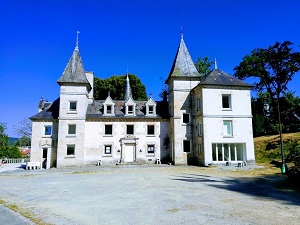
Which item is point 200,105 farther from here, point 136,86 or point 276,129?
point 136,86

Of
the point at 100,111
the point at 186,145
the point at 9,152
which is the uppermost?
the point at 100,111

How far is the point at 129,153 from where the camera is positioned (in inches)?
1138

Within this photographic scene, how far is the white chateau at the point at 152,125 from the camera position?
86.2 feet

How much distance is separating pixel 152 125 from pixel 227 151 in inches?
380

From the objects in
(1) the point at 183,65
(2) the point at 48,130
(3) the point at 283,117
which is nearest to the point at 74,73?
(2) the point at 48,130

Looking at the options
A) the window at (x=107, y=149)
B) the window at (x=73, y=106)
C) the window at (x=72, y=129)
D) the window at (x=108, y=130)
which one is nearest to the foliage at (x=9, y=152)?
the window at (x=72, y=129)

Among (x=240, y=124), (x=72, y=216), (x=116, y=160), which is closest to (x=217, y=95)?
(x=240, y=124)

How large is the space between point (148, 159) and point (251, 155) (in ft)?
39.4

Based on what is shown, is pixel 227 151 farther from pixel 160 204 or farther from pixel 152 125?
pixel 160 204

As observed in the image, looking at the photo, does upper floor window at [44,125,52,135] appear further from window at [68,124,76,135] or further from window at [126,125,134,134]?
window at [126,125,134,134]

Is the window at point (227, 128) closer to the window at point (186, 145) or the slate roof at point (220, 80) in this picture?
the slate roof at point (220, 80)

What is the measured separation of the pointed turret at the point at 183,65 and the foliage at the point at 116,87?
1930 centimetres

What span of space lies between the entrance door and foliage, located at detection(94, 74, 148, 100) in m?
20.9

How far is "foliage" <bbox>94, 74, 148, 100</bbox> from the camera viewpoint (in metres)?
48.9
